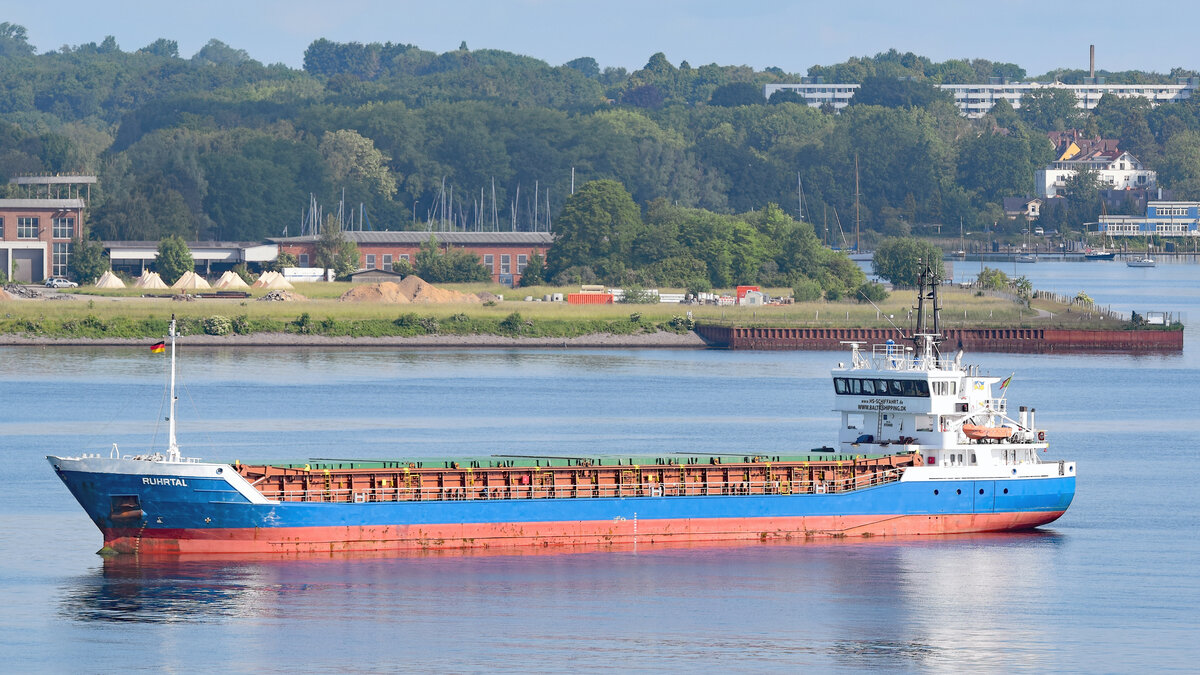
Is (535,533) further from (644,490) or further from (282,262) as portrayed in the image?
(282,262)

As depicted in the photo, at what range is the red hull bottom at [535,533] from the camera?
5084 centimetres

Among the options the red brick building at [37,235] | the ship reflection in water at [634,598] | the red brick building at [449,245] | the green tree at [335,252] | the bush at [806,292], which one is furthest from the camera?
the red brick building at [449,245]

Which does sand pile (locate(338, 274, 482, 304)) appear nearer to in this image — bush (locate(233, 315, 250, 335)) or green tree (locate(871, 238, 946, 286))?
bush (locate(233, 315, 250, 335))

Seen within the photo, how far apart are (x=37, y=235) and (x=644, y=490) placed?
407ft

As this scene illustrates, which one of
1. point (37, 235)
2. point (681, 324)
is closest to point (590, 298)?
point (681, 324)

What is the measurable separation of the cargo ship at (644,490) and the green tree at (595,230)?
4326 inches

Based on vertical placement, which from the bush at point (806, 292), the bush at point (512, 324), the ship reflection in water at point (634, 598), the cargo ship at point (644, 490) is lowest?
the ship reflection in water at point (634, 598)

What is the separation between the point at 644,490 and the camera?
54.5m

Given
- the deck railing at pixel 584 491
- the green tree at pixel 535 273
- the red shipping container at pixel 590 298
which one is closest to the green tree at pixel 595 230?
the green tree at pixel 535 273

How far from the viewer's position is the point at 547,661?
42906mm

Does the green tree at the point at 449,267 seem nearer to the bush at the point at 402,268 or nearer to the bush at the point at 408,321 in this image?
the bush at the point at 402,268

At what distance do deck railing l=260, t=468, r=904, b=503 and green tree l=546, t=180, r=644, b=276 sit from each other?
369ft

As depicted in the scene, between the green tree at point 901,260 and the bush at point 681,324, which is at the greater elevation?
the green tree at point 901,260

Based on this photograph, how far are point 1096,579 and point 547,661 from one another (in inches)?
672
